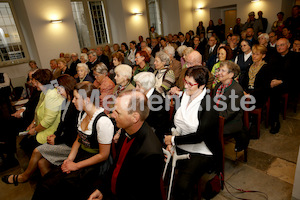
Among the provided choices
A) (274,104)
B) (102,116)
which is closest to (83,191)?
(102,116)

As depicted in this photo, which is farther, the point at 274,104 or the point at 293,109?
the point at 293,109

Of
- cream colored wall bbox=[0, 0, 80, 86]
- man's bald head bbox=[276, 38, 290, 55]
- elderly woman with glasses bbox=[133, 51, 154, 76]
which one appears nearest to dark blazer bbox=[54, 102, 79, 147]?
elderly woman with glasses bbox=[133, 51, 154, 76]

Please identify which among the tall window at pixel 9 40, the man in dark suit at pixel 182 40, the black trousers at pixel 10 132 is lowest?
the black trousers at pixel 10 132

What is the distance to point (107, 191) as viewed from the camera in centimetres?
155

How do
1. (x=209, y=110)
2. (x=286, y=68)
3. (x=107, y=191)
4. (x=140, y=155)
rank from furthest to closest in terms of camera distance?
(x=286, y=68)
(x=209, y=110)
(x=107, y=191)
(x=140, y=155)

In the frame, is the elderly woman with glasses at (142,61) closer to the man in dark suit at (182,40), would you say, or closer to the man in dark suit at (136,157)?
the man in dark suit at (136,157)

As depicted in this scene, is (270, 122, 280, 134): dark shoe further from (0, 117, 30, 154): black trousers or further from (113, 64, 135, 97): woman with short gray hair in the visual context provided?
(0, 117, 30, 154): black trousers

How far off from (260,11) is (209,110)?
27.8 ft

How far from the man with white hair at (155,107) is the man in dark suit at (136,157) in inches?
27.7

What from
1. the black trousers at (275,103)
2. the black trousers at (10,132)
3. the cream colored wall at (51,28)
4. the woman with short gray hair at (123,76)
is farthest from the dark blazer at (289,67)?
the cream colored wall at (51,28)

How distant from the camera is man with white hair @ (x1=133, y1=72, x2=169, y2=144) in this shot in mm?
2178

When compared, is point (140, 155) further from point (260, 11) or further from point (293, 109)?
point (260, 11)

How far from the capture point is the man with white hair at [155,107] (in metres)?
2.18

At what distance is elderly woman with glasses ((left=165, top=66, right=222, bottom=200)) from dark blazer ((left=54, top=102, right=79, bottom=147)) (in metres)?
1.11
